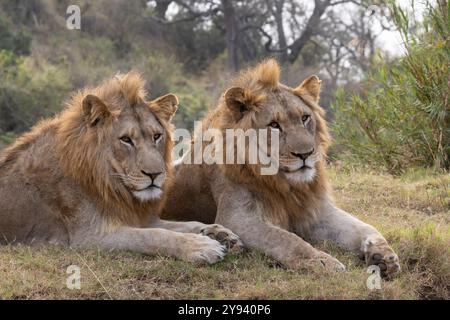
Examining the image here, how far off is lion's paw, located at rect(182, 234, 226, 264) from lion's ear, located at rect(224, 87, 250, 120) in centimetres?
103

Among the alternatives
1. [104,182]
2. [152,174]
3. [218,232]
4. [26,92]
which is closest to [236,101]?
[152,174]

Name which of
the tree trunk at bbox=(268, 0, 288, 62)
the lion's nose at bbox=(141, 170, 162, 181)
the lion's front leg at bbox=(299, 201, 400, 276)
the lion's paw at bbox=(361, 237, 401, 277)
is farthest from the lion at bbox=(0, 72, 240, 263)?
the tree trunk at bbox=(268, 0, 288, 62)

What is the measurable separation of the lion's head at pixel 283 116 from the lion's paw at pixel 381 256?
2.11 feet

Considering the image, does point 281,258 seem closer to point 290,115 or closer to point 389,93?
point 290,115

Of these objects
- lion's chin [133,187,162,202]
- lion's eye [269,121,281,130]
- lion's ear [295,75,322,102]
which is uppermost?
lion's ear [295,75,322,102]

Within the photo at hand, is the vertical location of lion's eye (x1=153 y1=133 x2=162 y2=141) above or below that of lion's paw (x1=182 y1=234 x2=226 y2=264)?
above

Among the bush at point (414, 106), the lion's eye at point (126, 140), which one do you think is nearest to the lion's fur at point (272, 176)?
the lion's eye at point (126, 140)

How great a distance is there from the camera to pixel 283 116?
18.0ft

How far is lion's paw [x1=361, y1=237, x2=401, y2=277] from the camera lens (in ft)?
16.6

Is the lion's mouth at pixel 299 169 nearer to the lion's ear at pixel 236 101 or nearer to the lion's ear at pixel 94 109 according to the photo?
the lion's ear at pixel 236 101

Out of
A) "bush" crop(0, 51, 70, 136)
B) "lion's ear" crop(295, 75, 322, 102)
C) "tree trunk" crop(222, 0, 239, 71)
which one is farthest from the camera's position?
"tree trunk" crop(222, 0, 239, 71)

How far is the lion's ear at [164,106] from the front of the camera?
18.9 ft

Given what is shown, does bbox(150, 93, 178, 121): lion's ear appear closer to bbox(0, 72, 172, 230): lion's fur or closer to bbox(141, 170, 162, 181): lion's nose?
bbox(0, 72, 172, 230): lion's fur

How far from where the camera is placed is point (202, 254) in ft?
16.6
